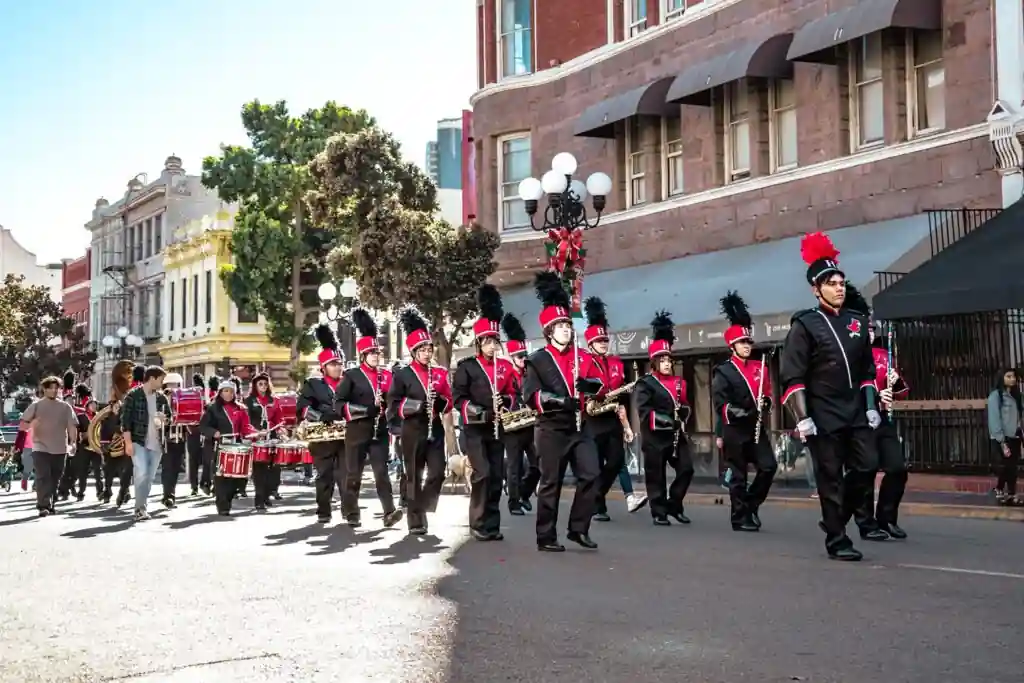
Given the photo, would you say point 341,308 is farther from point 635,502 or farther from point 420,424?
point 420,424

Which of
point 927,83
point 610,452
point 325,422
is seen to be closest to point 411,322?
point 325,422

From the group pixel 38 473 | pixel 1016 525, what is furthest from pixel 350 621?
pixel 38 473

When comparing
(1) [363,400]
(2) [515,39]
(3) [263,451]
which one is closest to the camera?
(1) [363,400]

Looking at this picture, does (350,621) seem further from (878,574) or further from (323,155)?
(323,155)

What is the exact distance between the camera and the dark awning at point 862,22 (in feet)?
70.5

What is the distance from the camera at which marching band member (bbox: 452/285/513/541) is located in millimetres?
13906

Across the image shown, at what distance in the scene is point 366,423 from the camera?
53.6ft

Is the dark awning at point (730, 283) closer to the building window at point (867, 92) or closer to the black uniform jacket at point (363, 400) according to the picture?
the building window at point (867, 92)

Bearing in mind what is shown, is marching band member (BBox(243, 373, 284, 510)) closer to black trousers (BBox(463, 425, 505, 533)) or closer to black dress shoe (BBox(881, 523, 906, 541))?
black trousers (BBox(463, 425, 505, 533))

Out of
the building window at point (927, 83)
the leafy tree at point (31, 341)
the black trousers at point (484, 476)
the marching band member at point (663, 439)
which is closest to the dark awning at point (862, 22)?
the building window at point (927, 83)

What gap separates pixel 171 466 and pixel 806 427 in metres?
12.3

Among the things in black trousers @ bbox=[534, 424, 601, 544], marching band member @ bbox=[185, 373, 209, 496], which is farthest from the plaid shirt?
black trousers @ bbox=[534, 424, 601, 544]

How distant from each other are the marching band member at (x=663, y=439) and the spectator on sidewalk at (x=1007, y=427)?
406 cm

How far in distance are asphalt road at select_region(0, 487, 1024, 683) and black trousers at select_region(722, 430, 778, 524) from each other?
0.45 m
